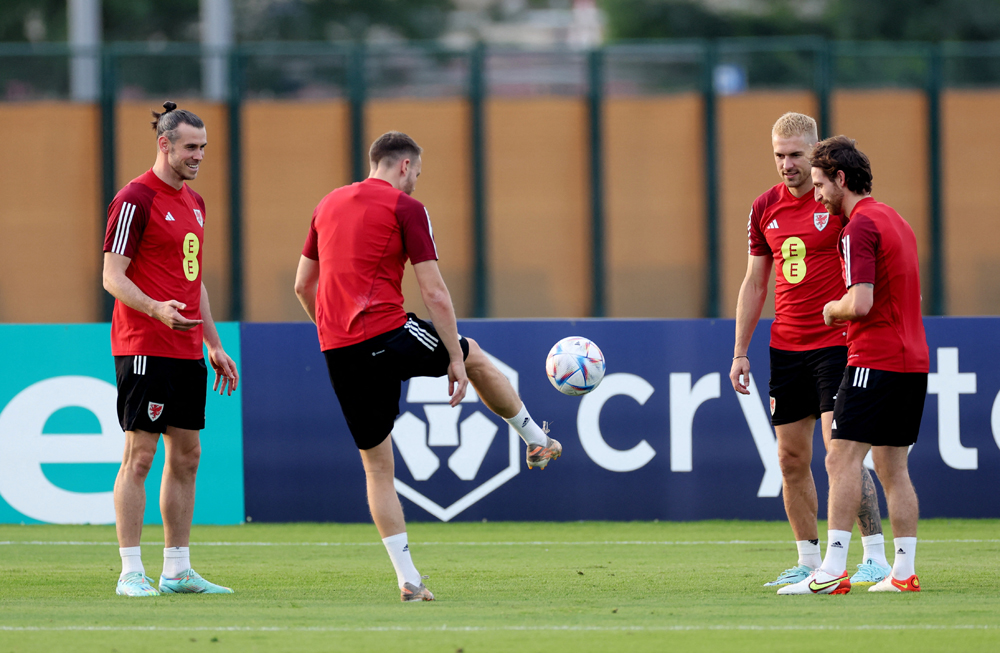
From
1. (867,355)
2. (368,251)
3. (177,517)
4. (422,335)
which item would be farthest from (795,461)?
(177,517)

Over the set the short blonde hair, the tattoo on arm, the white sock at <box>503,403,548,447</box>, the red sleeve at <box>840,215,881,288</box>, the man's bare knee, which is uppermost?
the short blonde hair

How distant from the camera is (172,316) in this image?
6539mm

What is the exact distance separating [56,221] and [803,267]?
10.7 m

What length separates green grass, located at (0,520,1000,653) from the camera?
5422 mm

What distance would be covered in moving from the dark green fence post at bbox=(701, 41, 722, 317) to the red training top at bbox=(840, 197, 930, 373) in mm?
8386

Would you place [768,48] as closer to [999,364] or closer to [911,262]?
[999,364]

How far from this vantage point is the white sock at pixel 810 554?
7066 millimetres

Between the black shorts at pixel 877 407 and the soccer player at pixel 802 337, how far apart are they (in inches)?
13.4

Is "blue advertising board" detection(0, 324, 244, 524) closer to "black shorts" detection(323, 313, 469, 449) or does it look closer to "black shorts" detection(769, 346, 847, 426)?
"black shorts" detection(323, 313, 469, 449)

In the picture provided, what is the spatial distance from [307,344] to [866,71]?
7.94 metres

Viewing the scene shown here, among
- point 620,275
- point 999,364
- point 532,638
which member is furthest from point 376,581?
point 620,275

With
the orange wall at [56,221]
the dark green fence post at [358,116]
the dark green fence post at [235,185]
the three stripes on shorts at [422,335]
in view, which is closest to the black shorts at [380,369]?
the three stripes on shorts at [422,335]

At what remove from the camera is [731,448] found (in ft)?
33.6

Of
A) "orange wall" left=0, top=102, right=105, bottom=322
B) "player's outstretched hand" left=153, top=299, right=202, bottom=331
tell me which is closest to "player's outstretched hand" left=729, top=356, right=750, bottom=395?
"player's outstretched hand" left=153, top=299, right=202, bottom=331
